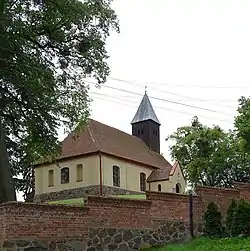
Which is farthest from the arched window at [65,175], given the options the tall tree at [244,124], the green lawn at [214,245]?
the green lawn at [214,245]

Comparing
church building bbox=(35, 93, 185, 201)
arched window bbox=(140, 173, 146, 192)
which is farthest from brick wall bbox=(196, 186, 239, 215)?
arched window bbox=(140, 173, 146, 192)

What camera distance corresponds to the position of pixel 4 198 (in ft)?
57.6

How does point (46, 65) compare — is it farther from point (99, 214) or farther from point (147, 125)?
point (147, 125)

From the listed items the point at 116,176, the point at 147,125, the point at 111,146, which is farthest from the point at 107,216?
the point at 147,125

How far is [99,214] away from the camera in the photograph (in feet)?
45.9

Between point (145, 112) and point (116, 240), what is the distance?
1576 inches

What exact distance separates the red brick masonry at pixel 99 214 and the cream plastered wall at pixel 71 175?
78.1 ft

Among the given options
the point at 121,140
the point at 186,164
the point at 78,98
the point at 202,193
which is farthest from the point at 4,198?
the point at 186,164

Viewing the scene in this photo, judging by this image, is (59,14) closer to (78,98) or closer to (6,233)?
(78,98)

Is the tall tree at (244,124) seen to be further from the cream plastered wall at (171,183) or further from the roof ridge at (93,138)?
the cream plastered wall at (171,183)

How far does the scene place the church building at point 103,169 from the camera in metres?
40.4

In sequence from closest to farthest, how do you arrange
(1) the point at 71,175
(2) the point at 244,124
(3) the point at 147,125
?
1. (2) the point at 244,124
2. (1) the point at 71,175
3. (3) the point at 147,125

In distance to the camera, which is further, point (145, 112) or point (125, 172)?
point (145, 112)

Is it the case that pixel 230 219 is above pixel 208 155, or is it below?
below
